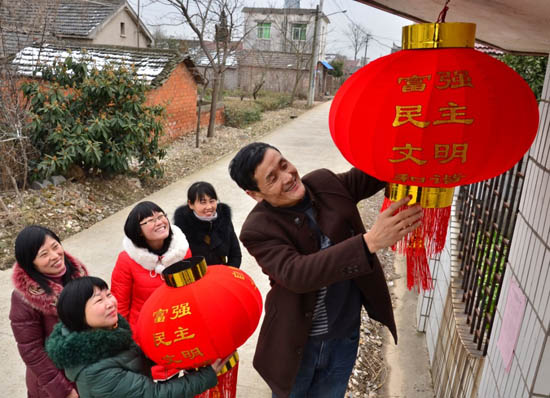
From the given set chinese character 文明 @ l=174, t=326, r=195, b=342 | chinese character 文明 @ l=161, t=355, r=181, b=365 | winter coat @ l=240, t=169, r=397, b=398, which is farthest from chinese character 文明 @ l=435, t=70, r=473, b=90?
chinese character 文明 @ l=161, t=355, r=181, b=365

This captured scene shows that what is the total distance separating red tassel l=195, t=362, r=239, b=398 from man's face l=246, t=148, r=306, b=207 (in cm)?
82

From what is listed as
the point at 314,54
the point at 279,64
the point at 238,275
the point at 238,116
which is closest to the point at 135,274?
the point at 238,275

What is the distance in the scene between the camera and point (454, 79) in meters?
1.11

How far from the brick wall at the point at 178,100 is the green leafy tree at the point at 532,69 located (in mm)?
7891

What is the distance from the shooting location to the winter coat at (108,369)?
5.56 ft

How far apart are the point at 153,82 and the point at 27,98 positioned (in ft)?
11.3

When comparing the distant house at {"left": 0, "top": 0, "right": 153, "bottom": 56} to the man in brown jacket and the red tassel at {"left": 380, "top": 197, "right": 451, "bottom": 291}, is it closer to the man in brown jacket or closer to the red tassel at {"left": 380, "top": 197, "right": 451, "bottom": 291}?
Answer: the man in brown jacket

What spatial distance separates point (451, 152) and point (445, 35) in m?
0.31

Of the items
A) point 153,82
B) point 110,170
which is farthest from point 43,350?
point 153,82

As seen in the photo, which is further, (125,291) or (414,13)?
(125,291)

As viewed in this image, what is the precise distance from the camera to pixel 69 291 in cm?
177

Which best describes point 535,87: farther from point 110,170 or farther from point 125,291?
point 110,170

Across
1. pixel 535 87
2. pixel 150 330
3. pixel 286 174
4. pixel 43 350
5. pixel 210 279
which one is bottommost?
pixel 43 350

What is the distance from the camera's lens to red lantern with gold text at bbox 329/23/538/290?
1.10 meters
